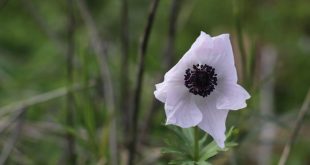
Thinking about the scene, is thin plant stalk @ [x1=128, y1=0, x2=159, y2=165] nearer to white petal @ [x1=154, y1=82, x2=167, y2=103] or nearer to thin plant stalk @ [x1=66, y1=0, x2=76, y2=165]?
thin plant stalk @ [x1=66, y1=0, x2=76, y2=165]

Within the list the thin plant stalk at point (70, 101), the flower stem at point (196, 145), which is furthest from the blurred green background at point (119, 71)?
the flower stem at point (196, 145)

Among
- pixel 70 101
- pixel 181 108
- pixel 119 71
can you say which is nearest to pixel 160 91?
pixel 181 108

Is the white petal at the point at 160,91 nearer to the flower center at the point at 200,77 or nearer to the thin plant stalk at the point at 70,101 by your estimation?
the flower center at the point at 200,77

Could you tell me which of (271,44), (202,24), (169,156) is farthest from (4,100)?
(271,44)

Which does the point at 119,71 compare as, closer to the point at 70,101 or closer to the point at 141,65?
the point at 70,101

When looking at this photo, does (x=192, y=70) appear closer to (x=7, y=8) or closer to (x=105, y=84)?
(x=105, y=84)

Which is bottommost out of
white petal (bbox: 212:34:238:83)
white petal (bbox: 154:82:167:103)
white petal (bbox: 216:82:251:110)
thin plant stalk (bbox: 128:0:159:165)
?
white petal (bbox: 216:82:251:110)

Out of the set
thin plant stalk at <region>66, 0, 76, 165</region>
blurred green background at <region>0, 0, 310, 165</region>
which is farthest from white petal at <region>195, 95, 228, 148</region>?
thin plant stalk at <region>66, 0, 76, 165</region>
